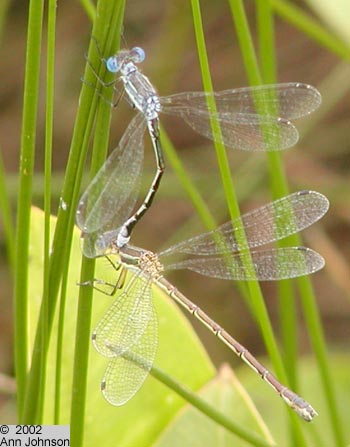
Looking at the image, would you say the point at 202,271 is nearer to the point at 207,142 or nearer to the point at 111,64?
the point at 111,64

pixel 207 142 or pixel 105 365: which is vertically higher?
pixel 207 142

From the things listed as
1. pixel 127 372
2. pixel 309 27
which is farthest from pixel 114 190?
pixel 309 27

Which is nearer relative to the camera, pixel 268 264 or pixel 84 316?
pixel 84 316

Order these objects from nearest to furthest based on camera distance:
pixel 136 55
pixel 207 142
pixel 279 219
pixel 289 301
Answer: pixel 136 55, pixel 279 219, pixel 289 301, pixel 207 142

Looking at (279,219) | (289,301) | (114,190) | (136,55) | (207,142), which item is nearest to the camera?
(114,190)

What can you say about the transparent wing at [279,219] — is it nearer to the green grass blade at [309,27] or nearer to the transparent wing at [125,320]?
the transparent wing at [125,320]

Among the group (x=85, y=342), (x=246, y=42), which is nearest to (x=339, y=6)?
(x=246, y=42)

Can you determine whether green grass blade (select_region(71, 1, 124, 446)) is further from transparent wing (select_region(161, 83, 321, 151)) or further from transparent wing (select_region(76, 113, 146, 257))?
transparent wing (select_region(161, 83, 321, 151))
